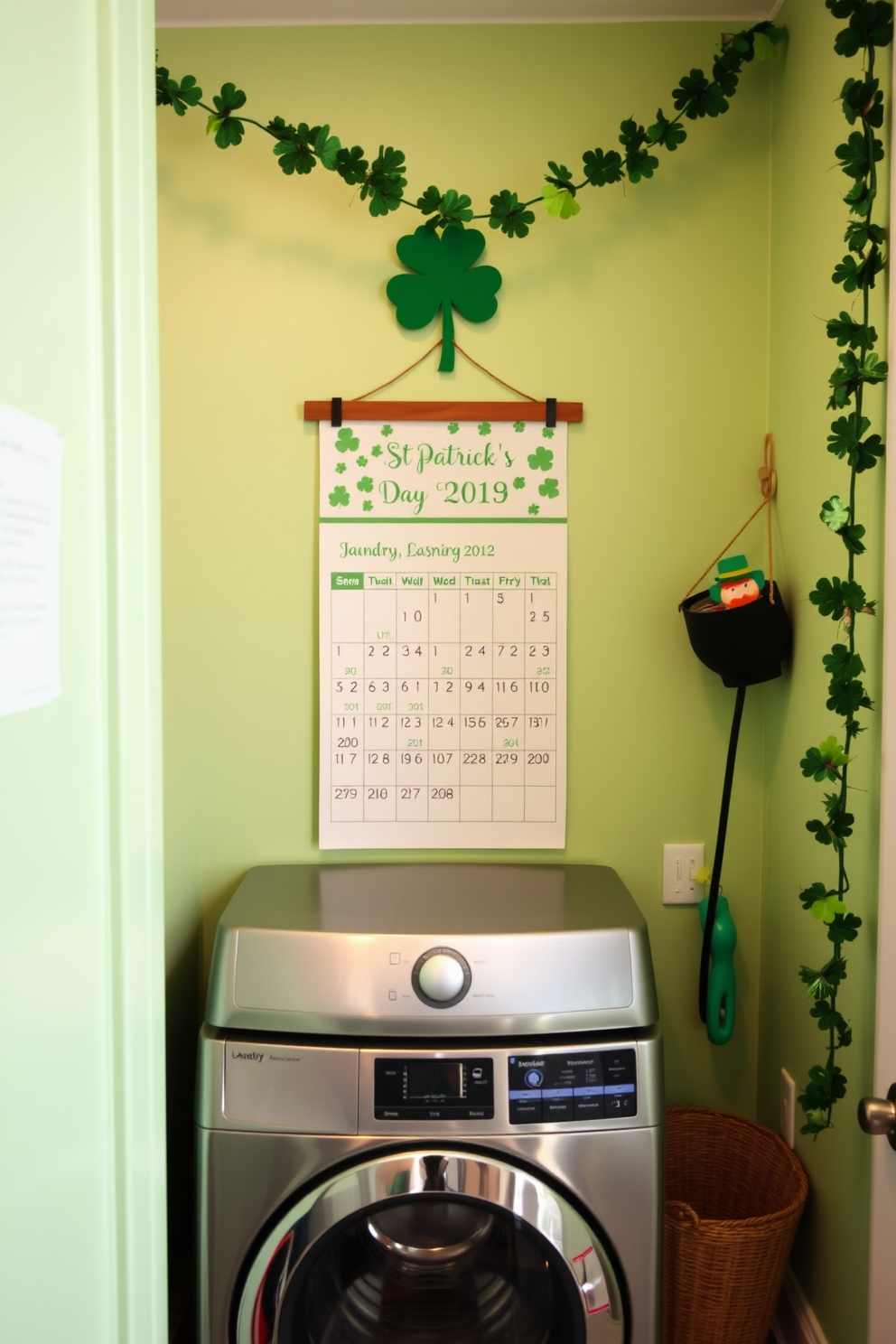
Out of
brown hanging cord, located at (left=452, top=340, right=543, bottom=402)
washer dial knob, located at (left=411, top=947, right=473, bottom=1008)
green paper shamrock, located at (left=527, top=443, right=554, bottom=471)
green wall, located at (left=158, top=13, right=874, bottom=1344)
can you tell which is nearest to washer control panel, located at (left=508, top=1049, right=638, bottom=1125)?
washer dial knob, located at (left=411, top=947, right=473, bottom=1008)

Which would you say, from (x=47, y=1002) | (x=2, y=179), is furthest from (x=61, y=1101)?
(x=2, y=179)

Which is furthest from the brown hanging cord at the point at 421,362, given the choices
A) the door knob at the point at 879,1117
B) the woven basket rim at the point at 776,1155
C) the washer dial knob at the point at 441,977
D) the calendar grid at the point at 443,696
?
the woven basket rim at the point at 776,1155

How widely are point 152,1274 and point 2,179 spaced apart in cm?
77

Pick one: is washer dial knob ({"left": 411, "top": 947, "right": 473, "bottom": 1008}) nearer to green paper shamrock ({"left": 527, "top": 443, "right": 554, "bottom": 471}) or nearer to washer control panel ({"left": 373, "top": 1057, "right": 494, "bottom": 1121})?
washer control panel ({"left": 373, "top": 1057, "right": 494, "bottom": 1121})

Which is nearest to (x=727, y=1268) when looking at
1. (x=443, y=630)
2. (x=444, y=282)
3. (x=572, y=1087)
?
(x=572, y=1087)

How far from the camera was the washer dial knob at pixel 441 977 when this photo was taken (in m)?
1.38

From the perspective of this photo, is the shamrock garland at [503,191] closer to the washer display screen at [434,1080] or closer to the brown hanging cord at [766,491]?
the brown hanging cord at [766,491]

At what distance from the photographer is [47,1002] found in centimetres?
56

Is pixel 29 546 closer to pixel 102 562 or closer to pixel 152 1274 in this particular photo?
pixel 102 562

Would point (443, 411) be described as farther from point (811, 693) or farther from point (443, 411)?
point (811, 693)

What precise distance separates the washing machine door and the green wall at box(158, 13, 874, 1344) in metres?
0.48

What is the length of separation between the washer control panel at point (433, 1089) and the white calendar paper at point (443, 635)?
476 mm

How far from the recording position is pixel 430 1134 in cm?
134

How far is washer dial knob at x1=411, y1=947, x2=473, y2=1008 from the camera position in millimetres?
1381
